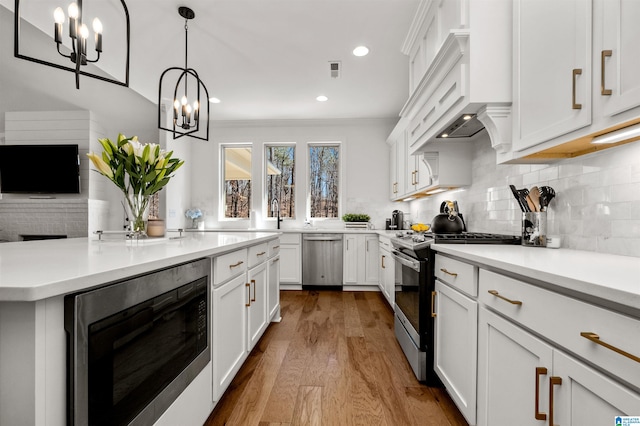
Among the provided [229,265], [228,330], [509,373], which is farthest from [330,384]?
[509,373]

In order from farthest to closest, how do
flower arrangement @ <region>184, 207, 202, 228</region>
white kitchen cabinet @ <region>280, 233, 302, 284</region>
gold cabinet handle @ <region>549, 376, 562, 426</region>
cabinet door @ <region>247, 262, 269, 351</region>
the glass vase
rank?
flower arrangement @ <region>184, 207, 202, 228</region>, white kitchen cabinet @ <region>280, 233, 302, 284</region>, cabinet door @ <region>247, 262, 269, 351</region>, the glass vase, gold cabinet handle @ <region>549, 376, 562, 426</region>

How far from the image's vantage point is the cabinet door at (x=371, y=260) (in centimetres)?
439

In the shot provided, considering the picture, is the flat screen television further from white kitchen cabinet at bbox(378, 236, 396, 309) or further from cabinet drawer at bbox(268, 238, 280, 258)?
white kitchen cabinet at bbox(378, 236, 396, 309)

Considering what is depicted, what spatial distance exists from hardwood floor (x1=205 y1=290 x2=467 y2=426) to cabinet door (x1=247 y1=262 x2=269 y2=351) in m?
0.18

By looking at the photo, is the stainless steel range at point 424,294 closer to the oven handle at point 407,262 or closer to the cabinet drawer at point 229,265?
the oven handle at point 407,262

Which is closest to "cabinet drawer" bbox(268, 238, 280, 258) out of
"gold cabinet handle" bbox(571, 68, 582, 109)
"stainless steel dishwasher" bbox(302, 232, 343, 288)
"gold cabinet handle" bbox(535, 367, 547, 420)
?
"stainless steel dishwasher" bbox(302, 232, 343, 288)

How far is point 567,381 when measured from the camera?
85cm

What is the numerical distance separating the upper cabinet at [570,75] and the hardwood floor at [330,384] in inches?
58.3

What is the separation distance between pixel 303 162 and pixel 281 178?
0.49 metres

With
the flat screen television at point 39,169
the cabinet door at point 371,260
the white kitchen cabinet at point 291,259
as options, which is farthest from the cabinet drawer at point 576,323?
the flat screen television at point 39,169

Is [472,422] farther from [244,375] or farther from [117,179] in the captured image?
[117,179]

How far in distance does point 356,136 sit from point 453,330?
400cm

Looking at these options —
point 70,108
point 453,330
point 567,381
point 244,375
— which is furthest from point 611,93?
point 70,108

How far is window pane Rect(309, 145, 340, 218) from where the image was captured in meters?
5.23
